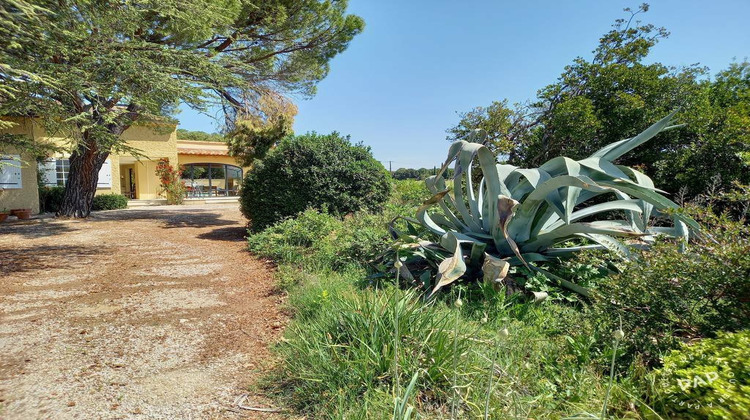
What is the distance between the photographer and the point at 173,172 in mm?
20672

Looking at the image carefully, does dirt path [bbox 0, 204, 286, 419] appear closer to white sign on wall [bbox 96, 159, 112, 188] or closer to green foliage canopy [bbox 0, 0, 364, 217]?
green foliage canopy [bbox 0, 0, 364, 217]

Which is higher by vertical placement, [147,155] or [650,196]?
[147,155]

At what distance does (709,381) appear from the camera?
1.42 metres

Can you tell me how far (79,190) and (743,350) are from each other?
16.4m

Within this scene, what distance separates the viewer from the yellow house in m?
14.3

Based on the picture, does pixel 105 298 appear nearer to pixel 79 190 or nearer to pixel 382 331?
pixel 382 331

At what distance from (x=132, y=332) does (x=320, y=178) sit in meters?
4.88

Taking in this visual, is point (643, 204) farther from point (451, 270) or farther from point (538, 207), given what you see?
point (451, 270)

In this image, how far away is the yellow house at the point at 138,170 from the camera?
14328mm

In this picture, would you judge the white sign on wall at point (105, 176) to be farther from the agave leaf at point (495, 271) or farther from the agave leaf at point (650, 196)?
the agave leaf at point (650, 196)

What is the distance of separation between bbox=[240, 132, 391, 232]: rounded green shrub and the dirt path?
163 centimetres

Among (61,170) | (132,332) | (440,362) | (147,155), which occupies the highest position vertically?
(147,155)

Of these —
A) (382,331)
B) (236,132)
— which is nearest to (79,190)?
(236,132)

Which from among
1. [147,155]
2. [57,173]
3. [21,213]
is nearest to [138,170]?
[147,155]
